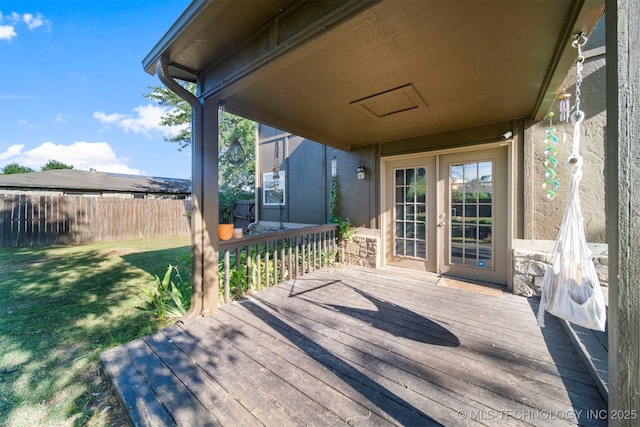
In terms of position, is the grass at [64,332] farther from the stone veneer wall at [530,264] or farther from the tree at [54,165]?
the tree at [54,165]

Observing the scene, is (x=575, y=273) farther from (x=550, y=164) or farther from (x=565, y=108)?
(x=550, y=164)

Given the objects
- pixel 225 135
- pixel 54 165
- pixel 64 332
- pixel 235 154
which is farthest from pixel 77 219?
pixel 54 165

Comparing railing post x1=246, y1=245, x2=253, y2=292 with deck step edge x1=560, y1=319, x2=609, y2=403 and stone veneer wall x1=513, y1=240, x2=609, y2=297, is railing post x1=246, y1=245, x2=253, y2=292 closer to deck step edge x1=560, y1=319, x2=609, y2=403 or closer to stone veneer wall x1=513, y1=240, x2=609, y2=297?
deck step edge x1=560, y1=319, x2=609, y2=403

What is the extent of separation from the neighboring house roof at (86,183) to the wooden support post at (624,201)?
53.8 feet

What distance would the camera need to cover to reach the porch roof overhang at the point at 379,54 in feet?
5.20

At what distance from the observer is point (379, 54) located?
2.00 metres

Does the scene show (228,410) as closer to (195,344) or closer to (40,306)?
(195,344)

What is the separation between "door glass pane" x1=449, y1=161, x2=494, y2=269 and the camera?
12.0ft

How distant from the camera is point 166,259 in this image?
18.9 feet

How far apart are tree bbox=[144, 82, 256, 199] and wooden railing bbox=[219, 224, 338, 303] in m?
8.52

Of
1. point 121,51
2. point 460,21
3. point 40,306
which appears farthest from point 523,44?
point 121,51

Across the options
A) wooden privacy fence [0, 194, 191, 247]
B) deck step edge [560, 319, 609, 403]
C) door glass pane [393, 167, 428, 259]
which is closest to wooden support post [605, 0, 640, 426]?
deck step edge [560, 319, 609, 403]

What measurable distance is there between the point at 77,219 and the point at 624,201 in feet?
38.4

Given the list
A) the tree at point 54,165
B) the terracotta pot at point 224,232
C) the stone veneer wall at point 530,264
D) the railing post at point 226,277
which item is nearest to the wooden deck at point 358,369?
the railing post at point 226,277
